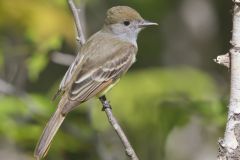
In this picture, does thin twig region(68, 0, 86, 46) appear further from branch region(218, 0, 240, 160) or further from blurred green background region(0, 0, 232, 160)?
branch region(218, 0, 240, 160)

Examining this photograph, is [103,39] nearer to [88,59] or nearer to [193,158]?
[88,59]

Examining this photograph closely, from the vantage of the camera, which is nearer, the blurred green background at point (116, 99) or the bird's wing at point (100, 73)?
the bird's wing at point (100, 73)

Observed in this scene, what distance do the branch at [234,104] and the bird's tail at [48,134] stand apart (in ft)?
4.41

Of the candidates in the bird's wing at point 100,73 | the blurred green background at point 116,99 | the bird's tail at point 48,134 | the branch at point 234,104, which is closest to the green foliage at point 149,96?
the blurred green background at point 116,99

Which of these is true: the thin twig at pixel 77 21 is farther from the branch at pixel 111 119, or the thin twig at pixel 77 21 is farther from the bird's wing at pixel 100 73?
the bird's wing at pixel 100 73

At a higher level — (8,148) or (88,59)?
(88,59)

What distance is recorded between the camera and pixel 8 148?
6.99m

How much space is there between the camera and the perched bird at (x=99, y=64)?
4840mm

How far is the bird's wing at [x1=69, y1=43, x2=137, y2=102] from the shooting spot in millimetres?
5008

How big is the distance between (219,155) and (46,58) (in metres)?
2.96

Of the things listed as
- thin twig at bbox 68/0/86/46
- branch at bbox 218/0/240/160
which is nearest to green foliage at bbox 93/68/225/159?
thin twig at bbox 68/0/86/46

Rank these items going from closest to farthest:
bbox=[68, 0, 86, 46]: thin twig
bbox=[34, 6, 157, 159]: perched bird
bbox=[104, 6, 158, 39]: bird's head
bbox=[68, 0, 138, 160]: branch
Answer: bbox=[68, 0, 138, 160]: branch, bbox=[68, 0, 86, 46]: thin twig, bbox=[34, 6, 157, 159]: perched bird, bbox=[104, 6, 158, 39]: bird's head

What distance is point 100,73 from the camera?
209 inches

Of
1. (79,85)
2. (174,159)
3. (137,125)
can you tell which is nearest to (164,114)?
(79,85)
